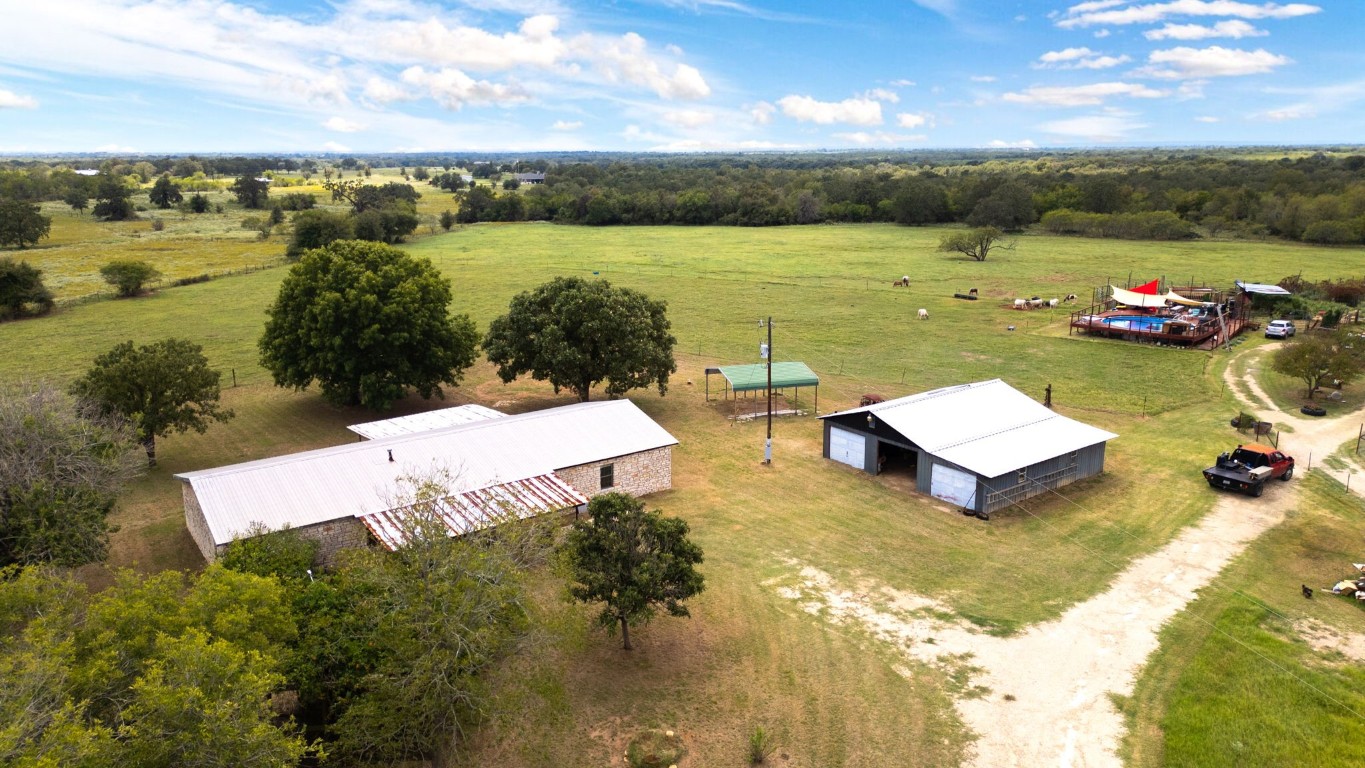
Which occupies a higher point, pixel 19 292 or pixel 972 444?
pixel 19 292

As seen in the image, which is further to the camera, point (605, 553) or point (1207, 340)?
point (1207, 340)

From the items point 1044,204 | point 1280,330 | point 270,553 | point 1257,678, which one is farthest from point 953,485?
point 1044,204

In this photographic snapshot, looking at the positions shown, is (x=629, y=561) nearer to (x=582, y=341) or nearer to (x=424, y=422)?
(x=424, y=422)

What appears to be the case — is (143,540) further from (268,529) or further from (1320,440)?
(1320,440)

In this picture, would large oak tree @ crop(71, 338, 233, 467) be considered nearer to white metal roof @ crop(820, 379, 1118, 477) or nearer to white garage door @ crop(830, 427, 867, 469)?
white garage door @ crop(830, 427, 867, 469)

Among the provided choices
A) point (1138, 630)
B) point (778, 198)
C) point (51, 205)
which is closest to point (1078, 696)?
point (1138, 630)

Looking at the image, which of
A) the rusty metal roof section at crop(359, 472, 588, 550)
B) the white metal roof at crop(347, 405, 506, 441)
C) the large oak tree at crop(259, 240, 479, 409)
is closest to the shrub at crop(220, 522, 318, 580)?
the rusty metal roof section at crop(359, 472, 588, 550)

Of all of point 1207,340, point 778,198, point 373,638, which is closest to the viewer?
point 373,638
